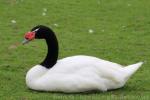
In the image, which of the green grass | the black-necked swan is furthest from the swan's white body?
the green grass

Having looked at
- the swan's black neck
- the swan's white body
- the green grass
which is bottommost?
the green grass

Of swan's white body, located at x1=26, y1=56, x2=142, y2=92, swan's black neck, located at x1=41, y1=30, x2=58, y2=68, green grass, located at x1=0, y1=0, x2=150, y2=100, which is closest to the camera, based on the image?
swan's white body, located at x1=26, y1=56, x2=142, y2=92

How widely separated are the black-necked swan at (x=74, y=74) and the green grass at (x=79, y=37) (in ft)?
0.34

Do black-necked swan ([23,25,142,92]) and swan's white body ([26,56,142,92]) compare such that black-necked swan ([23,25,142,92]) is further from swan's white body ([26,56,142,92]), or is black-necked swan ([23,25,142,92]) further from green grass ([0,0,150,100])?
green grass ([0,0,150,100])

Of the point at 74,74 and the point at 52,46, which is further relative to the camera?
the point at 52,46

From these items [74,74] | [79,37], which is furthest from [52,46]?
[79,37]

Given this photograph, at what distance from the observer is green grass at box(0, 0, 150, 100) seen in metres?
7.71

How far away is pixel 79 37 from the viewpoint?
39.3 feet

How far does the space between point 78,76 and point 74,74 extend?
6cm

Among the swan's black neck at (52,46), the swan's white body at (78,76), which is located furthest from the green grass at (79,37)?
the swan's black neck at (52,46)

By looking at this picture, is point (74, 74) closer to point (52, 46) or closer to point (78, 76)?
point (78, 76)

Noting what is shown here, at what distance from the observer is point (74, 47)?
11.0m

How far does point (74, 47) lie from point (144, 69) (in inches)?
88.3

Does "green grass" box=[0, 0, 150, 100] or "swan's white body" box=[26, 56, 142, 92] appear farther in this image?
"green grass" box=[0, 0, 150, 100]
